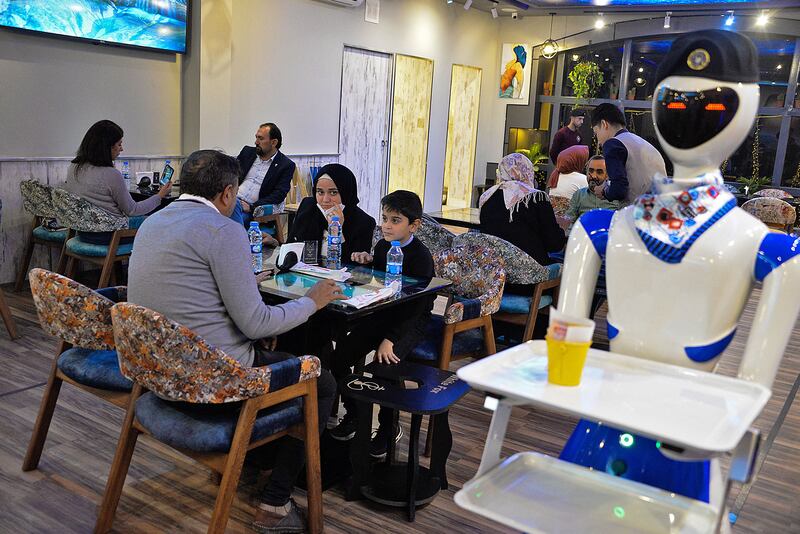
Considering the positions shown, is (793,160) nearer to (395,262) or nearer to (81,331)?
(395,262)

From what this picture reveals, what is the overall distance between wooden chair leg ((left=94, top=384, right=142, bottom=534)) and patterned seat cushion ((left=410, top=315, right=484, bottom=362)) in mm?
1251

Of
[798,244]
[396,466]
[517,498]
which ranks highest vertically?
[798,244]

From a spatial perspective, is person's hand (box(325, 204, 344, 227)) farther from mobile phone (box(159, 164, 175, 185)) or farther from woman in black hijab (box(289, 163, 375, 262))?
mobile phone (box(159, 164, 175, 185))

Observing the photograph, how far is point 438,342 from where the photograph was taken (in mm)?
3244

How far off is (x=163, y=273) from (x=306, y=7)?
6058 millimetres

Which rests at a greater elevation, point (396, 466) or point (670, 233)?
point (670, 233)

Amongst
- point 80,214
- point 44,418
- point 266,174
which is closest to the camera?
point 44,418

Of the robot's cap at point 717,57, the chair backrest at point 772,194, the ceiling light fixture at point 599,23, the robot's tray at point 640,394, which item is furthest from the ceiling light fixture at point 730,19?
the robot's tray at point 640,394

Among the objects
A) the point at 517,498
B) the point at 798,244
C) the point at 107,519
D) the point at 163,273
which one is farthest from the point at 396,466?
the point at 798,244

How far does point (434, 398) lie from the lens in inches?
101

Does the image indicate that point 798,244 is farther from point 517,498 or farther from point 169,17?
point 169,17

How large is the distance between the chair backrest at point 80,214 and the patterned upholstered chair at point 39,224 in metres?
0.10

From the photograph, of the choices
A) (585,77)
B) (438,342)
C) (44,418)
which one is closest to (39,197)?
(44,418)

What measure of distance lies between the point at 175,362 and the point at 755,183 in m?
9.29
